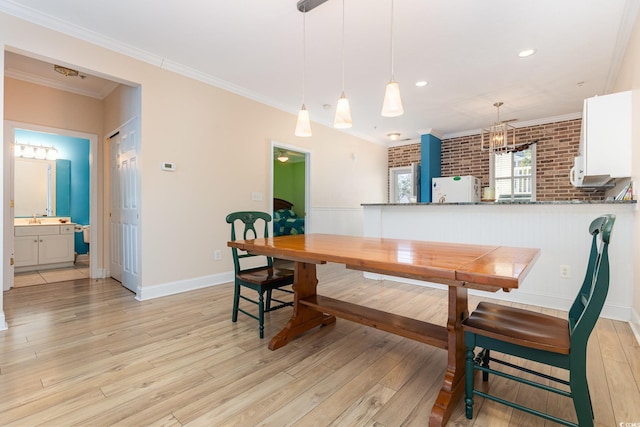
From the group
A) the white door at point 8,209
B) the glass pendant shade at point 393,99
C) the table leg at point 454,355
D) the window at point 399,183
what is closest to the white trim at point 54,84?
the white door at point 8,209

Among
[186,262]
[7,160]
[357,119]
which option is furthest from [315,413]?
[357,119]

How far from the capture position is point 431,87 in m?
3.96

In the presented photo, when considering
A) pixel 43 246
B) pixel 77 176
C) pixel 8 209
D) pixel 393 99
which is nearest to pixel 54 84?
pixel 8 209

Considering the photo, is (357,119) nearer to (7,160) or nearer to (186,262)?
(186,262)

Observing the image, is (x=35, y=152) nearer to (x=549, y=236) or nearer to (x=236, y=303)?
(x=236, y=303)

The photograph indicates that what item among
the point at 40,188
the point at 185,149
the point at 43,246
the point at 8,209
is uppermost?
the point at 185,149

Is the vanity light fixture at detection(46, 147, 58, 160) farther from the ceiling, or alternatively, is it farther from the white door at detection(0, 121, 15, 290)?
the ceiling

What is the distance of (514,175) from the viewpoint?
566 cm

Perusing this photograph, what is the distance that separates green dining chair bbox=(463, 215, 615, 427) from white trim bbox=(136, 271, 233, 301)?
10.2ft

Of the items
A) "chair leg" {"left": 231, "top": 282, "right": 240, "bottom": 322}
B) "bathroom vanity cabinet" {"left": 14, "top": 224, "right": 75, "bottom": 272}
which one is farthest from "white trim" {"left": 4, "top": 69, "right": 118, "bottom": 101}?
"chair leg" {"left": 231, "top": 282, "right": 240, "bottom": 322}

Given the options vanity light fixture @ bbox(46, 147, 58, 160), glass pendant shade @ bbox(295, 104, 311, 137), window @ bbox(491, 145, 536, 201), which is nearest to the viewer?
glass pendant shade @ bbox(295, 104, 311, 137)

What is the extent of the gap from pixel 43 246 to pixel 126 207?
7.87 ft

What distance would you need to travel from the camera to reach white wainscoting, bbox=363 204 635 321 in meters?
2.62

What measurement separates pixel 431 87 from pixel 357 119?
5.48ft
